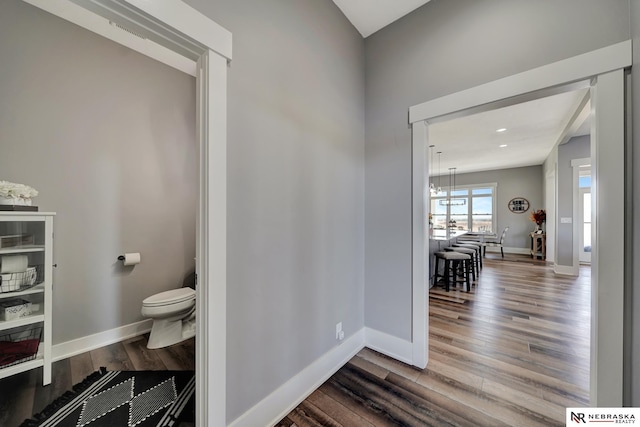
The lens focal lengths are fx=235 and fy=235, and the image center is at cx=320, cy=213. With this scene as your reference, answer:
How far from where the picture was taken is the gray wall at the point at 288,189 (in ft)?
4.21

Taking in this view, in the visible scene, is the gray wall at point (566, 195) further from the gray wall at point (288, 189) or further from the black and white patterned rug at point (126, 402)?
the black and white patterned rug at point (126, 402)

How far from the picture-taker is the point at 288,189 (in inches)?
61.1

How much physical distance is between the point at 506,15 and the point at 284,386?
9.37ft

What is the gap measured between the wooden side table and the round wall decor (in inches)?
42.2

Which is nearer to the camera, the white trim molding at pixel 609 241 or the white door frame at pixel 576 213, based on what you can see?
the white trim molding at pixel 609 241

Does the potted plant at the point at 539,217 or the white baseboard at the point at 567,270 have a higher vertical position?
the potted plant at the point at 539,217

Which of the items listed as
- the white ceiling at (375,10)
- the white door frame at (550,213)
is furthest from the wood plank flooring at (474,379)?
the white door frame at (550,213)

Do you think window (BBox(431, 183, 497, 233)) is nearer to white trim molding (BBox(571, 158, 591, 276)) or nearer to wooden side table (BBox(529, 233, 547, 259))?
wooden side table (BBox(529, 233, 547, 259))

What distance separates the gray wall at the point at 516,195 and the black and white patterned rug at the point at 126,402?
9680 mm

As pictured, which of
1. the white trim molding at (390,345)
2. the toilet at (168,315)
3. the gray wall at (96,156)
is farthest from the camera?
the toilet at (168,315)

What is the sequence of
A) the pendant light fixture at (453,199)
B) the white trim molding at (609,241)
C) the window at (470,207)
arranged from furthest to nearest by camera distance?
the pendant light fixture at (453,199), the window at (470,207), the white trim molding at (609,241)

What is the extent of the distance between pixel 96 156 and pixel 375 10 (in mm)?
2851

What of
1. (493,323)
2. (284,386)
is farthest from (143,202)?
(493,323)

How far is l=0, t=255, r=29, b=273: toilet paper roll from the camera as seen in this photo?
1.59 m
